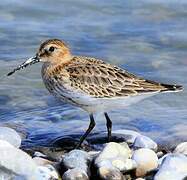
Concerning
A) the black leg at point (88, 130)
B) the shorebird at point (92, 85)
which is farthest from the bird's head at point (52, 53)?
the black leg at point (88, 130)

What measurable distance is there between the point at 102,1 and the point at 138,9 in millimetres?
834

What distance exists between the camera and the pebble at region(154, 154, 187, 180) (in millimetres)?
7281

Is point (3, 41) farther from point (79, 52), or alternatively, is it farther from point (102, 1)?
point (102, 1)

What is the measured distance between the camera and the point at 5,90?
35.7ft

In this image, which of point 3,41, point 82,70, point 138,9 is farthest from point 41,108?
point 138,9

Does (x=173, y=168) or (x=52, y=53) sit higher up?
(x=52, y=53)

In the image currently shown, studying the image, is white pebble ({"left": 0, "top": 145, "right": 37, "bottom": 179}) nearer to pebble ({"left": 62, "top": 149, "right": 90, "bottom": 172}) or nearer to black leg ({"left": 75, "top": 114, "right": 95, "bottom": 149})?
pebble ({"left": 62, "top": 149, "right": 90, "bottom": 172})

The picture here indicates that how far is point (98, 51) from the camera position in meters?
12.4

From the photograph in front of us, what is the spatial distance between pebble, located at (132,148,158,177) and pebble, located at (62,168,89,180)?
27.1 inches

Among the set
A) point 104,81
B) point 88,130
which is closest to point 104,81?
point 104,81

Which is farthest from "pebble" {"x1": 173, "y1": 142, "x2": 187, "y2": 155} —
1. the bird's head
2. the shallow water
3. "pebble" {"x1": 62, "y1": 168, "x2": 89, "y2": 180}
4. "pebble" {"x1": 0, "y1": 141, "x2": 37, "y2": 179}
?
"pebble" {"x1": 0, "y1": 141, "x2": 37, "y2": 179}

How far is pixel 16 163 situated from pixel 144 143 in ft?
6.76

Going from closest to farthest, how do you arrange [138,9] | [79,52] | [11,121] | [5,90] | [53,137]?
[53,137], [11,121], [5,90], [79,52], [138,9]

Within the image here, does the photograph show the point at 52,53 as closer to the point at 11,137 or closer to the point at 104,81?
the point at 104,81
